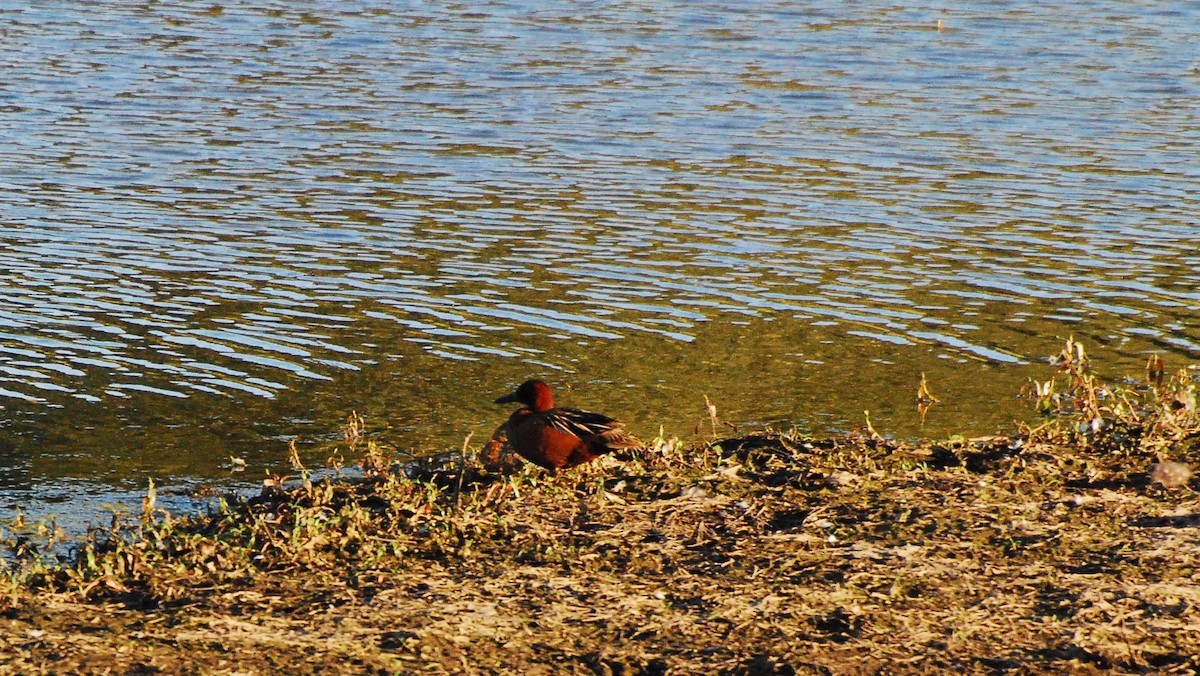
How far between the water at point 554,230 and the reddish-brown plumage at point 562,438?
1.23 metres

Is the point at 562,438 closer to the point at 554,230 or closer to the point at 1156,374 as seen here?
the point at 1156,374

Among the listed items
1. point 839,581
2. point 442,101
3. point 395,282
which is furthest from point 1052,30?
point 839,581

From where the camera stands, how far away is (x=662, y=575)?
5.13 m

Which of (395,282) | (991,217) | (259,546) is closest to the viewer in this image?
(259,546)

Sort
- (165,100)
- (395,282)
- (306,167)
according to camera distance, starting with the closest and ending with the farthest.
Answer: (395,282), (306,167), (165,100)

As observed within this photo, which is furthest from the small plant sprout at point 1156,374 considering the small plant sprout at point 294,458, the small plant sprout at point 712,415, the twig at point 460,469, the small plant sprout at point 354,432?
the small plant sprout at point 294,458

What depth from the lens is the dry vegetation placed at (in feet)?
14.9

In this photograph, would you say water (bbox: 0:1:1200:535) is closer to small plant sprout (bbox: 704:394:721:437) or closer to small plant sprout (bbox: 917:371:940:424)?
small plant sprout (bbox: 917:371:940:424)

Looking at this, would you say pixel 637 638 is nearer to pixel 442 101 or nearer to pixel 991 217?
pixel 991 217

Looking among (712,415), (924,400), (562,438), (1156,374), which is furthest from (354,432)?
(1156,374)

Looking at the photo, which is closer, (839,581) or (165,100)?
(839,581)

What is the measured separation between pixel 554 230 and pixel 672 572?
6.79 metres

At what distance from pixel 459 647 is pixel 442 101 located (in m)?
12.9

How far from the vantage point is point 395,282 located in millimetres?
10242
